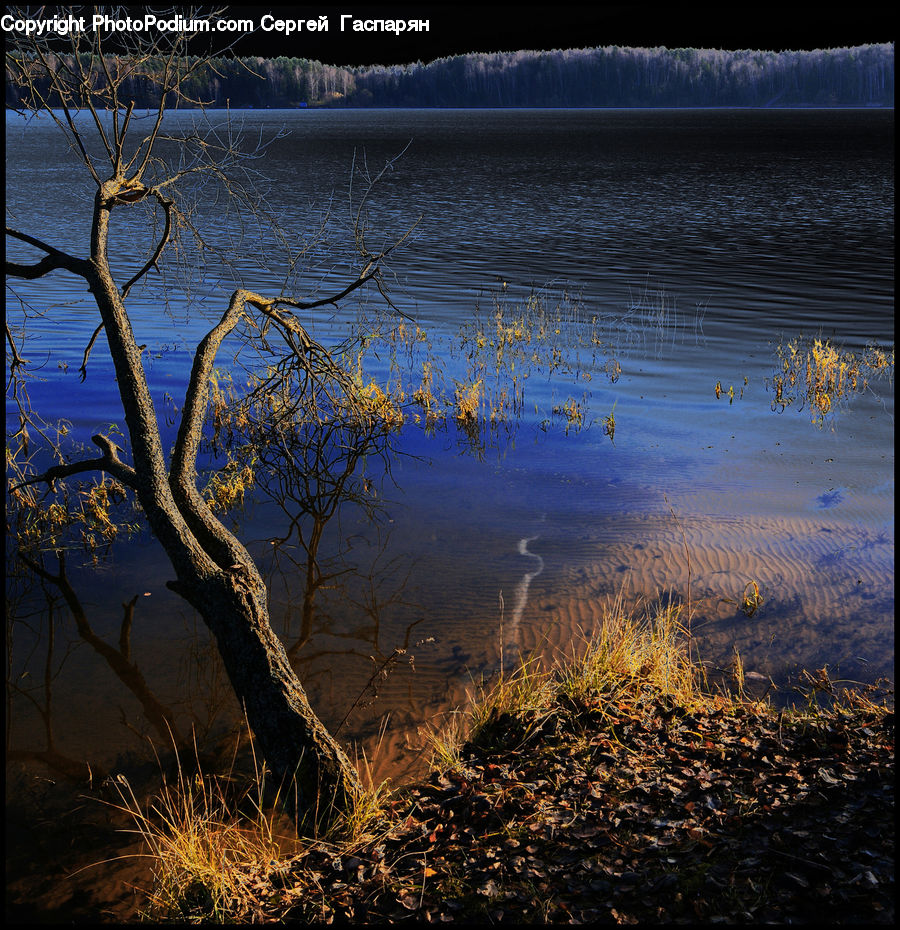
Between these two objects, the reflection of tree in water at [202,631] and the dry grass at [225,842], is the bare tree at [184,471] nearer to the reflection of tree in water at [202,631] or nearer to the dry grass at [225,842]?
the dry grass at [225,842]

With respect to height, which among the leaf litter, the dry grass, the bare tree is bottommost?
the dry grass

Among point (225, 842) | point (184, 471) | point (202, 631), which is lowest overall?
point (225, 842)

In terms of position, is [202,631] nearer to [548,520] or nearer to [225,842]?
[225,842]

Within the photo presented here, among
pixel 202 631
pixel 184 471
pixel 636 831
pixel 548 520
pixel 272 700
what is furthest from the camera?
pixel 548 520

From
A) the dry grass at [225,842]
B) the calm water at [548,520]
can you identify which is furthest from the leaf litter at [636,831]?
the calm water at [548,520]

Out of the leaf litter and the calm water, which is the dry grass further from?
the calm water

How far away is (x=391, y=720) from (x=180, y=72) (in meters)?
6.18

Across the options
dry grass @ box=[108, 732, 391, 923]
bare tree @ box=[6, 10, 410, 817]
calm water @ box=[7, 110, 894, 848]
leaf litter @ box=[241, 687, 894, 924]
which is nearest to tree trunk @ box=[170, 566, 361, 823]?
bare tree @ box=[6, 10, 410, 817]

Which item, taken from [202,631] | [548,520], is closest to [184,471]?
[202,631]

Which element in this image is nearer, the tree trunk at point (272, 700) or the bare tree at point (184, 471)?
the tree trunk at point (272, 700)

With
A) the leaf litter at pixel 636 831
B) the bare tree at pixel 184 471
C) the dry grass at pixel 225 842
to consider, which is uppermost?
the bare tree at pixel 184 471

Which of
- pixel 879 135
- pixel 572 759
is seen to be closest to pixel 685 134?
pixel 879 135

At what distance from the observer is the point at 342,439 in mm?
12906

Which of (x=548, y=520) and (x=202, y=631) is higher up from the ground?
(x=548, y=520)
